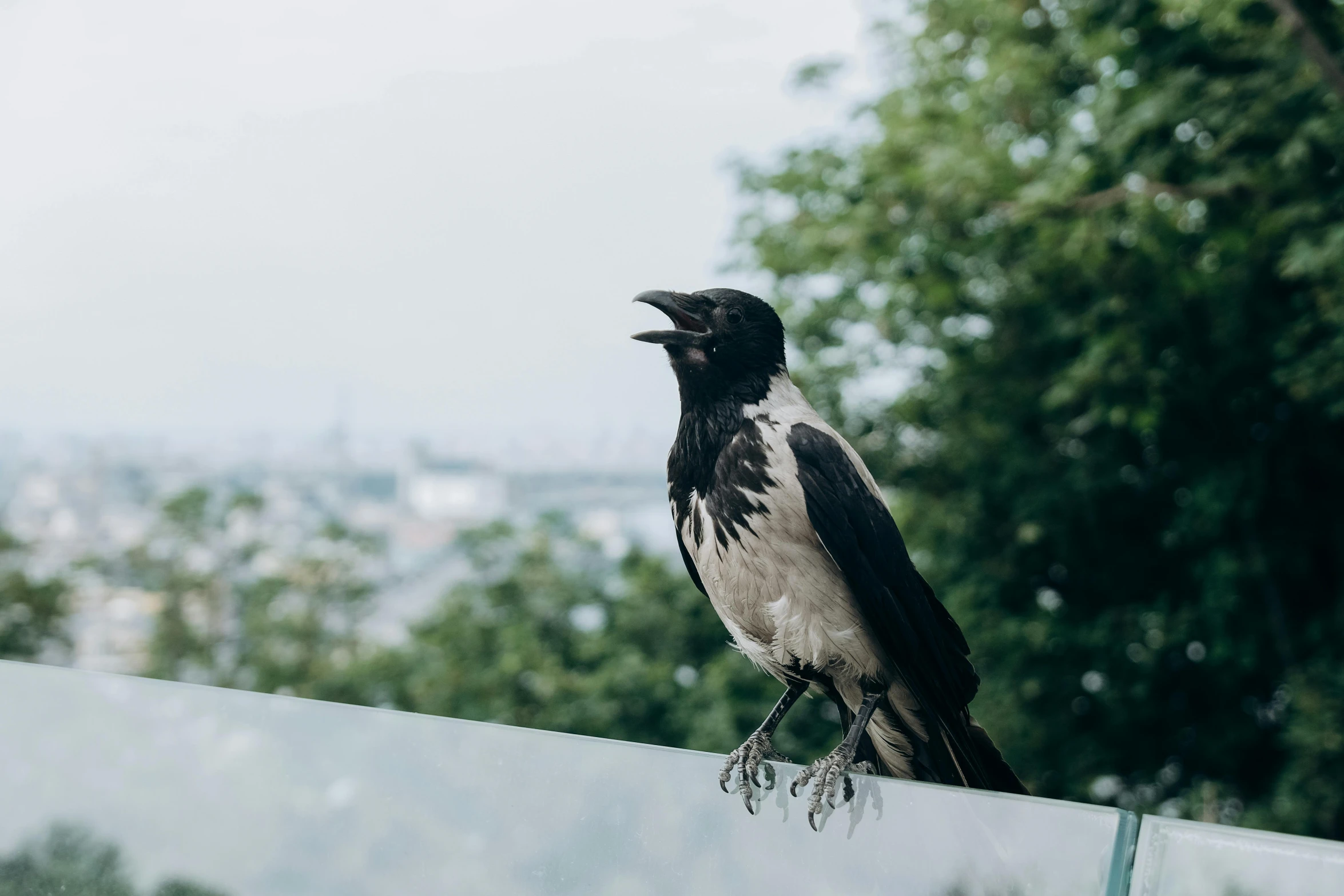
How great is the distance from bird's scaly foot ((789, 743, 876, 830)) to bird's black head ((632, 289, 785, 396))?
558 mm

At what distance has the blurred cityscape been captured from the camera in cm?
715

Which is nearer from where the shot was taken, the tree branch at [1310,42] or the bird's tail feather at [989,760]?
the bird's tail feather at [989,760]

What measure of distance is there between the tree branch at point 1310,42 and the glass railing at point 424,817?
9.10 ft

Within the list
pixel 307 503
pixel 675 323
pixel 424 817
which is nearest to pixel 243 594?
pixel 307 503

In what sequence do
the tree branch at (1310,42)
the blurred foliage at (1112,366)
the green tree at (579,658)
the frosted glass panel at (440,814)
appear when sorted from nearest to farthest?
1. the frosted glass panel at (440,814)
2. the tree branch at (1310,42)
3. the blurred foliage at (1112,366)
4. the green tree at (579,658)

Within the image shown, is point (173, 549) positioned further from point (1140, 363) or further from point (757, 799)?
point (757, 799)

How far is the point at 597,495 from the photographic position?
748 centimetres

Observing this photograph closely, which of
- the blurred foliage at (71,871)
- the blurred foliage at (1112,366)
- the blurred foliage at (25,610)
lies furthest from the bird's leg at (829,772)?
the blurred foliage at (25,610)

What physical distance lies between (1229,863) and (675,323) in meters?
1.04

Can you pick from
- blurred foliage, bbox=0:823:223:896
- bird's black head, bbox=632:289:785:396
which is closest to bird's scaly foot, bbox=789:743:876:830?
bird's black head, bbox=632:289:785:396

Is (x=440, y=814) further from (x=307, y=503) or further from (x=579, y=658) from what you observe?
(x=307, y=503)

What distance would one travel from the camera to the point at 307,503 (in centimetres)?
770

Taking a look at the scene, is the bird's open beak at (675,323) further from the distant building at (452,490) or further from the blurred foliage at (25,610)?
the blurred foliage at (25,610)

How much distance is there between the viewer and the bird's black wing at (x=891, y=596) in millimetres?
1562
